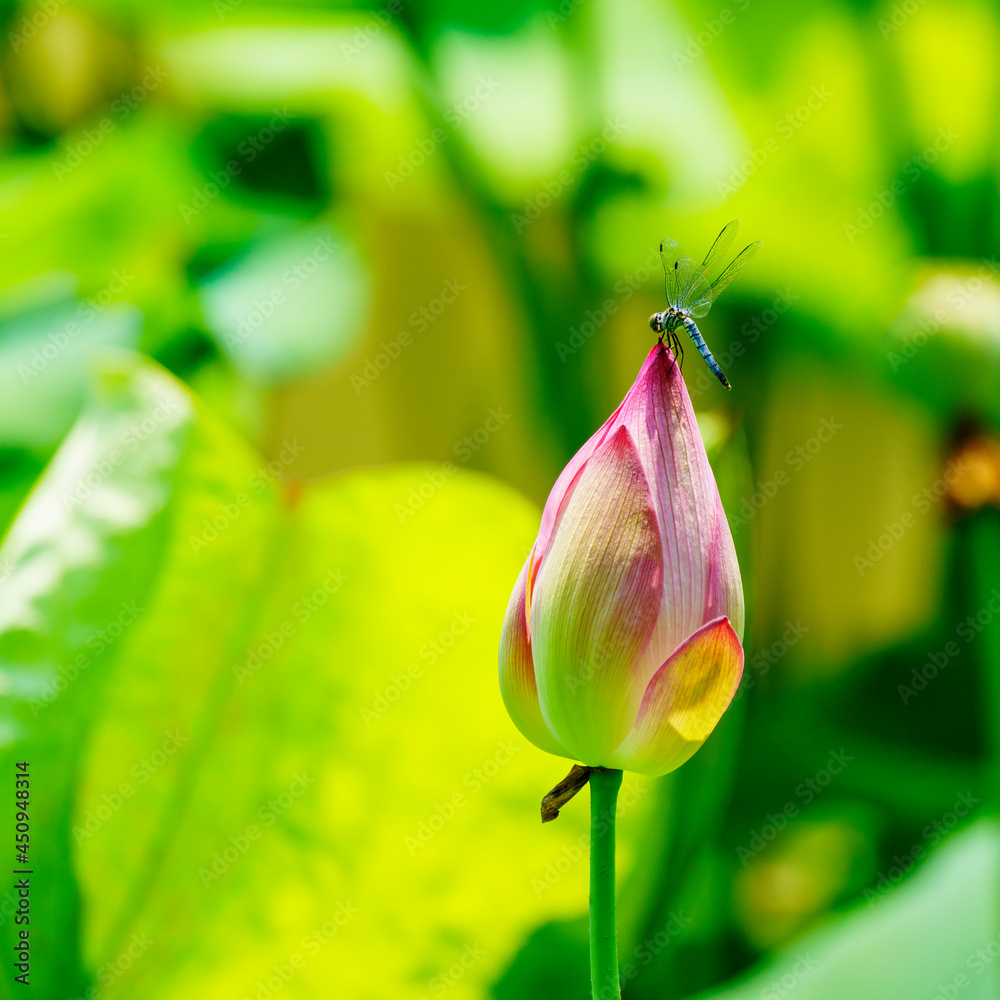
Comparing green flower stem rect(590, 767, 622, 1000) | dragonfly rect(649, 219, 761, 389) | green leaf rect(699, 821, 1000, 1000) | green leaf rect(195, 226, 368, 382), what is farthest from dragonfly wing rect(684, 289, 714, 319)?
green leaf rect(195, 226, 368, 382)

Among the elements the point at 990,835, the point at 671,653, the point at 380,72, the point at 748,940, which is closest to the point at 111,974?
the point at 671,653

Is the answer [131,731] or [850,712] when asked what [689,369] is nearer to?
[850,712]

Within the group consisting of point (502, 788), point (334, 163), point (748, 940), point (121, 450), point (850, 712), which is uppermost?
point (334, 163)

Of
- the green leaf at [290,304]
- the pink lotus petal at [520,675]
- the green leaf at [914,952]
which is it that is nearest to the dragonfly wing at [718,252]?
the pink lotus petal at [520,675]

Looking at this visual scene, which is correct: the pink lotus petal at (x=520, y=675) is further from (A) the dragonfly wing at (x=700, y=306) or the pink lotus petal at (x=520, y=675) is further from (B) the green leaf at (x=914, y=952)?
(B) the green leaf at (x=914, y=952)

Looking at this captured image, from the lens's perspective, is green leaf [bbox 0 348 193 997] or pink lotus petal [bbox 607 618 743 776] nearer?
pink lotus petal [bbox 607 618 743 776]

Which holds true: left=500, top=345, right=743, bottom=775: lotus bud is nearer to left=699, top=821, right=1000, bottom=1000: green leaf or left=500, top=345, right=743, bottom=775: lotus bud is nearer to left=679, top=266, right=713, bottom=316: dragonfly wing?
left=679, top=266, right=713, bottom=316: dragonfly wing
